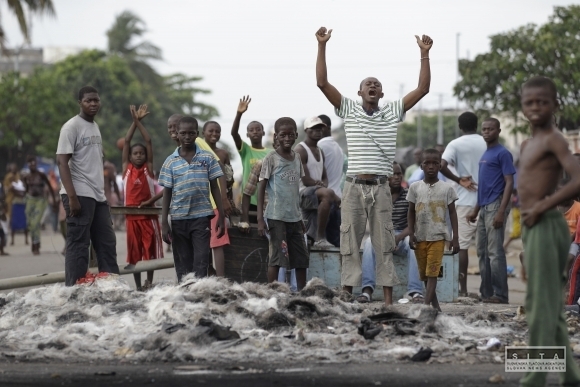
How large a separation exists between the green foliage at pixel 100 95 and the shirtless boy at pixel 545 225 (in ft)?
129

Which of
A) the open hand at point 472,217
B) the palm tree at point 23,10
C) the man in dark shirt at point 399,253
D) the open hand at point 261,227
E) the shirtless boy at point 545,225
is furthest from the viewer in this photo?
the palm tree at point 23,10

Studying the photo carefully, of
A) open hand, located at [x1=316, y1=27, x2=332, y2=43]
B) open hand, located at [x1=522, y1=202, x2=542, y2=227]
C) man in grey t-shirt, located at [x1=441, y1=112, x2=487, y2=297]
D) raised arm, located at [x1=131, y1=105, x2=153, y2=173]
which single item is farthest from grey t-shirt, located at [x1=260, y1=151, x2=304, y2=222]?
open hand, located at [x1=522, y1=202, x2=542, y2=227]

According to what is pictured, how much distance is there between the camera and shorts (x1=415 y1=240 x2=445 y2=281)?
964cm

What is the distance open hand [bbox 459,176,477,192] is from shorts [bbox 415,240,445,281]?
2516 mm

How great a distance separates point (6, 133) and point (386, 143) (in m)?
37.2

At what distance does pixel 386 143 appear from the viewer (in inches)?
369

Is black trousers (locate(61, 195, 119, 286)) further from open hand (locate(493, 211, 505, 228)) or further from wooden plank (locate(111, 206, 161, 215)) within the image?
open hand (locate(493, 211, 505, 228))

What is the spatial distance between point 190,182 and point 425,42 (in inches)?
99.0

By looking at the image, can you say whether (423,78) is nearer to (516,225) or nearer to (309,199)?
(309,199)

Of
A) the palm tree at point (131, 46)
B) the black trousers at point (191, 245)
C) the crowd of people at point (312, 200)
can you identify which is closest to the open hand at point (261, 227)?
the crowd of people at point (312, 200)

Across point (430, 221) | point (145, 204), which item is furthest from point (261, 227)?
point (145, 204)

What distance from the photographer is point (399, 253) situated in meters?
11.2

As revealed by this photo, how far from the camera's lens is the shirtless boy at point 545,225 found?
553 cm

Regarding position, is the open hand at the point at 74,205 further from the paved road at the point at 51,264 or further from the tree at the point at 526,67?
the tree at the point at 526,67
